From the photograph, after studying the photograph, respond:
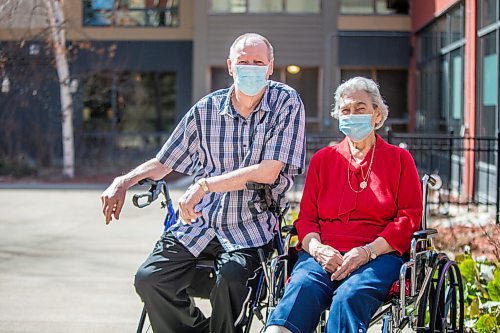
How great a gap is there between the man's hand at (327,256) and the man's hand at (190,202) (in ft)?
2.02

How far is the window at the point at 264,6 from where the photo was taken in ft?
78.3

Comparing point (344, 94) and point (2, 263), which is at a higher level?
point (344, 94)

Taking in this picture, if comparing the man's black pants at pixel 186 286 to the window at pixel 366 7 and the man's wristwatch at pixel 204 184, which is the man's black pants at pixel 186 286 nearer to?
the man's wristwatch at pixel 204 184

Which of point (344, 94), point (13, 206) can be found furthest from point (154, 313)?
point (13, 206)

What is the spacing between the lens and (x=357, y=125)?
14.6 ft

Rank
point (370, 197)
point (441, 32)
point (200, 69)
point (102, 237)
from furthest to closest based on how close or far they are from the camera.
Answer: point (200, 69) → point (441, 32) → point (102, 237) → point (370, 197)

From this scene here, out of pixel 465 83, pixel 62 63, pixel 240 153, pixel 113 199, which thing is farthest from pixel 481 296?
pixel 62 63

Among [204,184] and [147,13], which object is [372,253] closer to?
[204,184]

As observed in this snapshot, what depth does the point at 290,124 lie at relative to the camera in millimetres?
4598

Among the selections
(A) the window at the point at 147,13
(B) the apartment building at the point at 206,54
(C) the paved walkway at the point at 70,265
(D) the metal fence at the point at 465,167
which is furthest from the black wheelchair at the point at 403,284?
(A) the window at the point at 147,13

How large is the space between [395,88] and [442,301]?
1993 cm

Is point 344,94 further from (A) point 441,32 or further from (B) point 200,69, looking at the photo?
(B) point 200,69

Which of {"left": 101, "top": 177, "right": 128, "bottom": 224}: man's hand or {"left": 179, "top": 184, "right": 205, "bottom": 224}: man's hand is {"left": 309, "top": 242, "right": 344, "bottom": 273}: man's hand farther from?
{"left": 101, "top": 177, "right": 128, "bottom": 224}: man's hand

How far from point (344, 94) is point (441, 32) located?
45.8 ft
